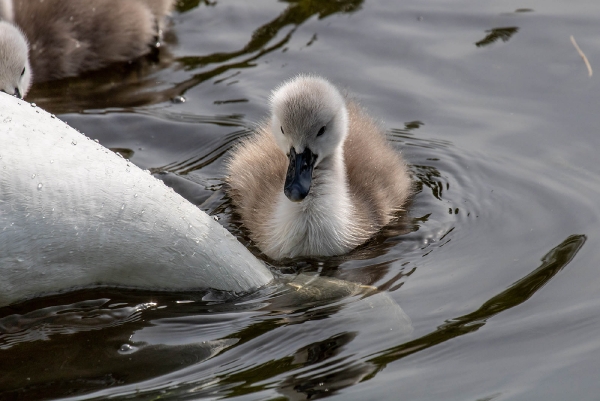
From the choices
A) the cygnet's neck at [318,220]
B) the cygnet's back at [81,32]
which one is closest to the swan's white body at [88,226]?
A: the cygnet's neck at [318,220]

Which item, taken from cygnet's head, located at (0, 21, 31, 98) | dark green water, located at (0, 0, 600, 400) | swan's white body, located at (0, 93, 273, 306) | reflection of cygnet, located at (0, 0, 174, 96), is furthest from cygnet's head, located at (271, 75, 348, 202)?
reflection of cygnet, located at (0, 0, 174, 96)

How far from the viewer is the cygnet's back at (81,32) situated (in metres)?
5.98

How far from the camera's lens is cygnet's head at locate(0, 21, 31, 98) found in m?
5.04

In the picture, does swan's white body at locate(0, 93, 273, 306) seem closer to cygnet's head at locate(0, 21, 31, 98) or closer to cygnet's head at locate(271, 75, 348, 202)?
cygnet's head at locate(271, 75, 348, 202)

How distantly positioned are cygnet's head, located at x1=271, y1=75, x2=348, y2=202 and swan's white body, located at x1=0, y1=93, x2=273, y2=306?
772 mm

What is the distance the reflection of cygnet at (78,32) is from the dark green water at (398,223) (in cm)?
12

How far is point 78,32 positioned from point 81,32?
0.02 m

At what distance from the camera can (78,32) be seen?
6.11 meters

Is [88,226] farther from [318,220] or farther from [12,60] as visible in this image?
[12,60]

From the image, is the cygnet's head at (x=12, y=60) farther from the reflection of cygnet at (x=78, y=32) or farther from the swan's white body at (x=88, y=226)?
the swan's white body at (x=88, y=226)

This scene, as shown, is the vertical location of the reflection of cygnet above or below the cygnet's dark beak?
above

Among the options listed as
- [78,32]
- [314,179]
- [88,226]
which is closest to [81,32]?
[78,32]

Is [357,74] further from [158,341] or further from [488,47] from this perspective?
[158,341]

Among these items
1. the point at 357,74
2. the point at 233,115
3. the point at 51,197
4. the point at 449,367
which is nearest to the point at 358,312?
the point at 449,367
